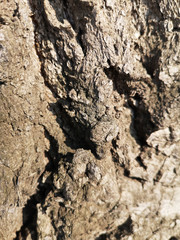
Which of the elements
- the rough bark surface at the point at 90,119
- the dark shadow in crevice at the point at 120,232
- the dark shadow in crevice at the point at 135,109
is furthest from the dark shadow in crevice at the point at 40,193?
the dark shadow in crevice at the point at 135,109

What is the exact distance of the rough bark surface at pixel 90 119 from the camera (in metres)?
2.56

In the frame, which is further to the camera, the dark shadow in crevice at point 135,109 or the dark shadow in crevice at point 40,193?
the dark shadow in crevice at point 40,193

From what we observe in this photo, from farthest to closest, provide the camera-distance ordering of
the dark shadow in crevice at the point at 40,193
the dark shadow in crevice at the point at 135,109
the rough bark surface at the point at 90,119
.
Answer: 1. the dark shadow in crevice at the point at 40,193
2. the dark shadow in crevice at the point at 135,109
3. the rough bark surface at the point at 90,119

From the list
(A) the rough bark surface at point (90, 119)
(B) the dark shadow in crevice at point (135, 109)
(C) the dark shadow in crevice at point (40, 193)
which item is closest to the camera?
(A) the rough bark surface at point (90, 119)

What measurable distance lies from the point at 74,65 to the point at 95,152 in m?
1.40

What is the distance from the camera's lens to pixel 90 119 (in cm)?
285

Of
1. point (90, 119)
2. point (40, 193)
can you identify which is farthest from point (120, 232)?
point (90, 119)

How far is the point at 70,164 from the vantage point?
9.46ft

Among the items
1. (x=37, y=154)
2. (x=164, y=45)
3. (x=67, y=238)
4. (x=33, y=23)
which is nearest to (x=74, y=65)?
(x=33, y=23)

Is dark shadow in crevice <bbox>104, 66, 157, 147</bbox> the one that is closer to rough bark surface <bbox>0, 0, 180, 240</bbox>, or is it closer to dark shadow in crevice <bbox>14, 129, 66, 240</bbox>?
rough bark surface <bbox>0, 0, 180, 240</bbox>

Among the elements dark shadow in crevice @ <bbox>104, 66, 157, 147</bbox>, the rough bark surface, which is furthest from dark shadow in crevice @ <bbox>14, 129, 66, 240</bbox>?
dark shadow in crevice @ <bbox>104, 66, 157, 147</bbox>

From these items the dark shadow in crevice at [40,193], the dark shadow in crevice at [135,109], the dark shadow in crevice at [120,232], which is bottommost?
the dark shadow in crevice at [120,232]

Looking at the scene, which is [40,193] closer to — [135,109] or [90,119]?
[90,119]

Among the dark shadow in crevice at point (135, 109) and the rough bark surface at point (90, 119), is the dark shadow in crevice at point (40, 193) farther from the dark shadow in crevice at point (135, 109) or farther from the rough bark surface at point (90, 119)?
the dark shadow in crevice at point (135, 109)
